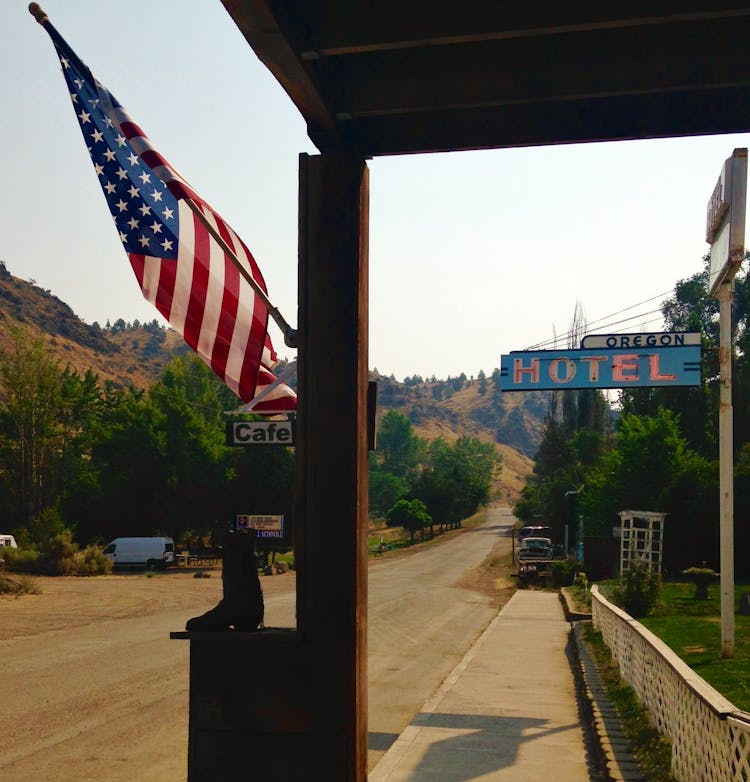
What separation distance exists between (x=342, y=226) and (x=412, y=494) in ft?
336

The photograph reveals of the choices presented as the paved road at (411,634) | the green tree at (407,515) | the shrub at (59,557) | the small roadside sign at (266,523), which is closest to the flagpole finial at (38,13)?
the small roadside sign at (266,523)

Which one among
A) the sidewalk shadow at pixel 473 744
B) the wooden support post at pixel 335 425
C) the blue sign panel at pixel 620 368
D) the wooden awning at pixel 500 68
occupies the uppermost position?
the wooden awning at pixel 500 68

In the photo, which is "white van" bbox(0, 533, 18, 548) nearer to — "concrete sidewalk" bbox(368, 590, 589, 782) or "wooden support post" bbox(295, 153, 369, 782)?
"concrete sidewalk" bbox(368, 590, 589, 782)

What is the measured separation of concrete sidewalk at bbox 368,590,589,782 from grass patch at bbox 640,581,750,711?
186cm

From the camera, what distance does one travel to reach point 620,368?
1492 centimetres

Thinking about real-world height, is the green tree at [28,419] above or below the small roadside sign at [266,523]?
above

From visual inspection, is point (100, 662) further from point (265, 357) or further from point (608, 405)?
point (608, 405)

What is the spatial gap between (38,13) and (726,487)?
497 inches

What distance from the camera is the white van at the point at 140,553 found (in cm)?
5306

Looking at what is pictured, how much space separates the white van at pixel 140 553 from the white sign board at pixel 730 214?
43405 millimetres

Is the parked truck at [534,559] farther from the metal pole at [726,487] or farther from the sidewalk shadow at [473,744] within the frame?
the sidewalk shadow at [473,744]

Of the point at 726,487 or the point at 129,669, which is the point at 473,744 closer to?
the point at 726,487

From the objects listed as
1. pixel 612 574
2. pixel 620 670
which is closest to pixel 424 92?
pixel 620 670

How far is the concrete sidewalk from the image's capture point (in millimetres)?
8922
